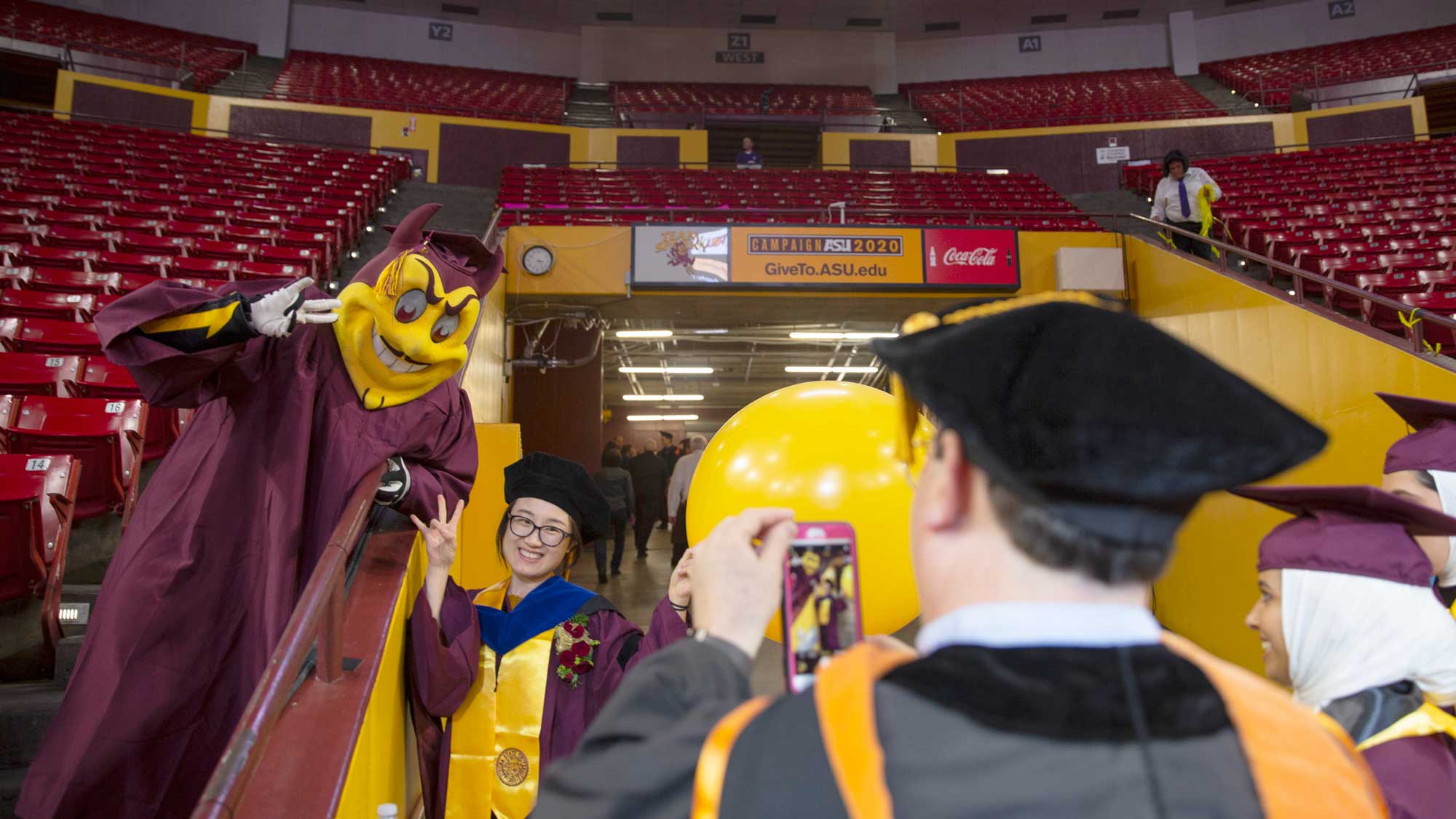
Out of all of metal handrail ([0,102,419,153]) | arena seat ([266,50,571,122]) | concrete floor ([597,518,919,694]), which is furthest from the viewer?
arena seat ([266,50,571,122])

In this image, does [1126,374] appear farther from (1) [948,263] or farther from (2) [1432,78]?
(2) [1432,78]

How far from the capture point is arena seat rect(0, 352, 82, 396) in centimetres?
423

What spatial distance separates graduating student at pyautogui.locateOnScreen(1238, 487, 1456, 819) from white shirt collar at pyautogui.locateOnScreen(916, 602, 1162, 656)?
0.74 m

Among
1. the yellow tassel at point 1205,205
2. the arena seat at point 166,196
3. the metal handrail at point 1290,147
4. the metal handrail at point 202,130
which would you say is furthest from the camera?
the metal handrail at point 1290,147

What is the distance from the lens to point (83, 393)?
4.44 meters

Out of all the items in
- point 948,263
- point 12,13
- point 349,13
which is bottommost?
point 948,263

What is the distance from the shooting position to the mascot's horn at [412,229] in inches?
105

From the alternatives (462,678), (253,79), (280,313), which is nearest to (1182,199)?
(462,678)

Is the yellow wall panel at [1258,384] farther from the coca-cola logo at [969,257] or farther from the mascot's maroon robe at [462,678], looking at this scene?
the mascot's maroon robe at [462,678]

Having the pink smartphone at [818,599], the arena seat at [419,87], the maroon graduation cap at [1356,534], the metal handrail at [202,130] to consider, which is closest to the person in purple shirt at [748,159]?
the arena seat at [419,87]

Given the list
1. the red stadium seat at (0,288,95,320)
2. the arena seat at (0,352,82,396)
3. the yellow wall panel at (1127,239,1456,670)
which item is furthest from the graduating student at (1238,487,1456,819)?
the red stadium seat at (0,288,95,320)

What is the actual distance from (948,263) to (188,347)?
338 inches

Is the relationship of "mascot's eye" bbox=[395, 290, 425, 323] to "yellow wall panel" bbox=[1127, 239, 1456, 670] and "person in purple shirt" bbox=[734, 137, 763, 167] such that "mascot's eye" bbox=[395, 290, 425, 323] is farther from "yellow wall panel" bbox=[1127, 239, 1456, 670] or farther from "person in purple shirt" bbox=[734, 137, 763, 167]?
"person in purple shirt" bbox=[734, 137, 763, 167]

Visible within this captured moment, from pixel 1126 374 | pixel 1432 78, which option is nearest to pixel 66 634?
pixel 1126 374
